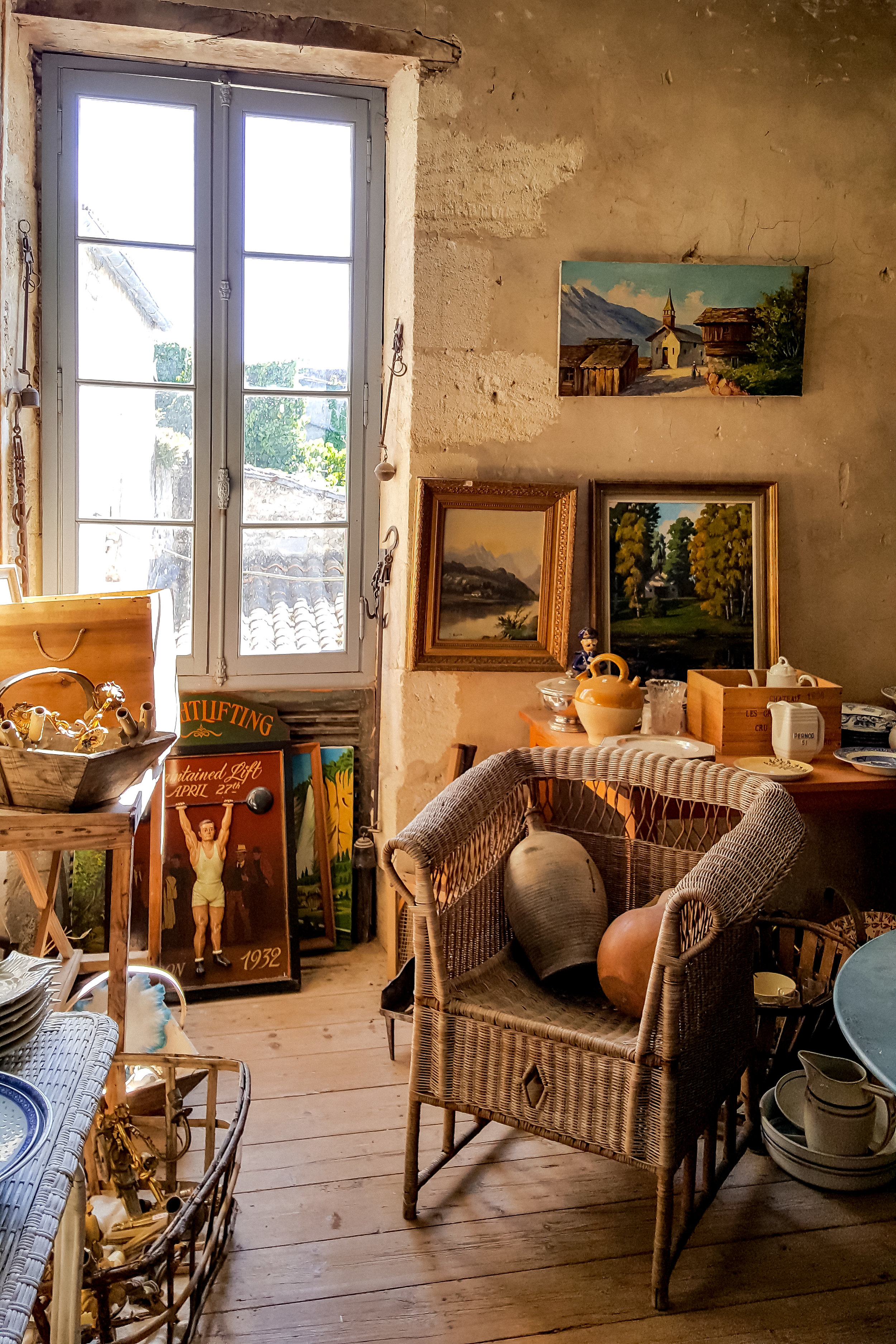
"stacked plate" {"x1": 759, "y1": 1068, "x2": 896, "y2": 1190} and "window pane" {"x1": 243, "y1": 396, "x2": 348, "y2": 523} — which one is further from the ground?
"window pane" {"x1": 243, "y1": 396, "x2": 348, "y2": 523}

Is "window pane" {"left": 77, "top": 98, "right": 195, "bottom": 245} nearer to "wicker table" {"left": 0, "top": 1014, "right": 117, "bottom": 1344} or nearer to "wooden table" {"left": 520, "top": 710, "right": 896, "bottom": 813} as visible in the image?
"wooden table" {"left": 520, "top": 710, "right": 896, "bottom": 813}

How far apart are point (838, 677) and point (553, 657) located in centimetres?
95

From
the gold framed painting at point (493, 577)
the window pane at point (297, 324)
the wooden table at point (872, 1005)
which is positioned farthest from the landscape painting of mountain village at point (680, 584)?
the wooden table at point (872, 1005)

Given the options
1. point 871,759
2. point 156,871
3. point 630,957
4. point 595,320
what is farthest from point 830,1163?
point 595,320

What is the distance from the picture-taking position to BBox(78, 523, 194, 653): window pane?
3377mm

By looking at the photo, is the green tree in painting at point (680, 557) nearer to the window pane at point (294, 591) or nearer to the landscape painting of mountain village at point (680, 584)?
the landscape painting of mountain village at point (680, 584)

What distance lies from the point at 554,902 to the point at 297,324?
2.07m

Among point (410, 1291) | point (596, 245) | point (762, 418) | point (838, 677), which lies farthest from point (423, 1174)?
point (596, 245)

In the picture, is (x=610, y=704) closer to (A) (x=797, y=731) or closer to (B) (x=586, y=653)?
(B) (x=586, y=653)

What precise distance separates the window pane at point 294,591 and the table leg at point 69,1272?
2.30m

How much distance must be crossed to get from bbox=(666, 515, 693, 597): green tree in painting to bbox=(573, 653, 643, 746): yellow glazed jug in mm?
528

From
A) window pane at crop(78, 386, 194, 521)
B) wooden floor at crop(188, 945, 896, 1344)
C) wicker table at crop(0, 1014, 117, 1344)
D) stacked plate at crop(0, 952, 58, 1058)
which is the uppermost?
window pane at crop(78, 386, 194, 521)

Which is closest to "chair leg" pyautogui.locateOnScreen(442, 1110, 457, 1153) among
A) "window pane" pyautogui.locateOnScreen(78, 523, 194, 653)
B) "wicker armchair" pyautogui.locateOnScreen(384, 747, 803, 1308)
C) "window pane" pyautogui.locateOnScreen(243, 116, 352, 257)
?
"wicker armchair" pyautogui.locateOnScreen(384, 747, 803, 1308)

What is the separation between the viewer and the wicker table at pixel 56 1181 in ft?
3.27
